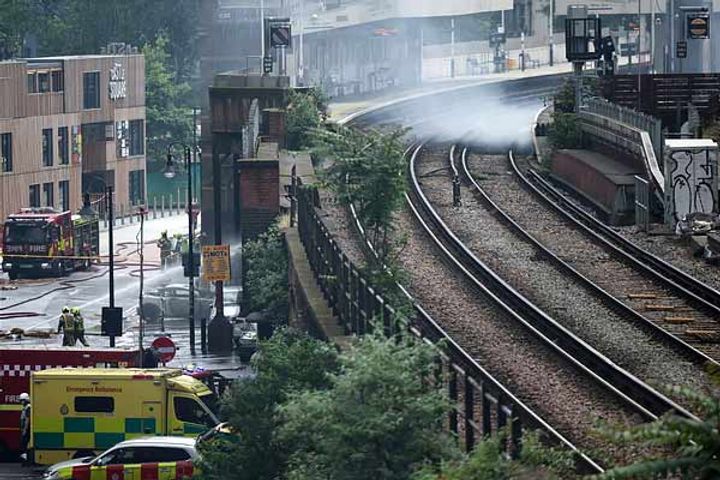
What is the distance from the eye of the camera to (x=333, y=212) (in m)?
39.9

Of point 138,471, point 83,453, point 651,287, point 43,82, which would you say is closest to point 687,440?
point 138,471

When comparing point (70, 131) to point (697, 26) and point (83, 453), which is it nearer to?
point (697, 26)

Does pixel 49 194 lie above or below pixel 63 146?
below

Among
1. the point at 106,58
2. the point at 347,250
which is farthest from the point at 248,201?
the point at 106,58

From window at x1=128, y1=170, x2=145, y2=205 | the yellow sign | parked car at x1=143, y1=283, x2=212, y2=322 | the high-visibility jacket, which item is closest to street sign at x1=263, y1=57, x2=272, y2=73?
parked car at x1=143, y1=283, x2=212, y2=322

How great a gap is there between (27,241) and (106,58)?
30.4 meters

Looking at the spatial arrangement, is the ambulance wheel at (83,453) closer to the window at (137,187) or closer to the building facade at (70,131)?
the building facade at (70,131)

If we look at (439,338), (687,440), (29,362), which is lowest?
(29,362)

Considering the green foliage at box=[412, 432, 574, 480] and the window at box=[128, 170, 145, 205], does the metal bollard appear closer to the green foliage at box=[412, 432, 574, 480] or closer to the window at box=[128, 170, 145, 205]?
the green foliage at box=[412, 432, 574, 480]

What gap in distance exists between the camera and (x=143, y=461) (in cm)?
2872

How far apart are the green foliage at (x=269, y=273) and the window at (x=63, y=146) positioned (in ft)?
162

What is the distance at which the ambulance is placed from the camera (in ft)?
107

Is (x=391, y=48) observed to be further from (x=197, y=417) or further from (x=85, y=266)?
(x=197, y=417)

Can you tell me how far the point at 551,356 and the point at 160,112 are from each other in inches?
3583
